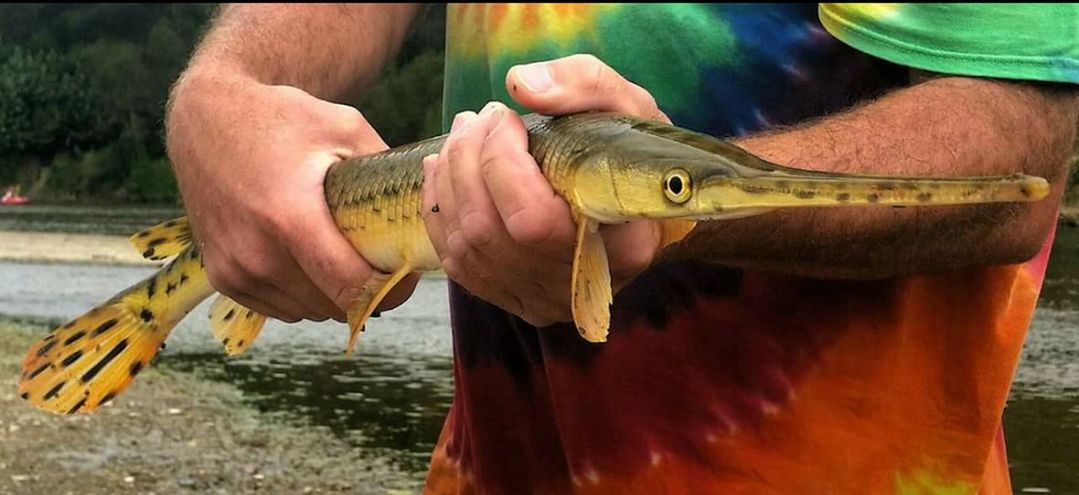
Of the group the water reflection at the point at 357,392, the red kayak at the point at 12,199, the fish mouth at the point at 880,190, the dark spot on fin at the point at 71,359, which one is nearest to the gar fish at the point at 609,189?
the fish mouth at the point at 880,190

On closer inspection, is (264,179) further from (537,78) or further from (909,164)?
(909,164)

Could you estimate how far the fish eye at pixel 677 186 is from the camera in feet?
4.16

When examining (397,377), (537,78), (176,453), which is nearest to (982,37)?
(537,78)

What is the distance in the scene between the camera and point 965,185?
3.65ft

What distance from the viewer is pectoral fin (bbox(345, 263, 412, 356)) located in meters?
1.68

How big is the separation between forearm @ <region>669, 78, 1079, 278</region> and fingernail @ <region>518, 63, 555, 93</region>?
0.29m

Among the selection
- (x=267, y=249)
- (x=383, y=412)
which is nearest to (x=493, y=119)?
(x=267, y=249)

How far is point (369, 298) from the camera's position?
5.63 feet

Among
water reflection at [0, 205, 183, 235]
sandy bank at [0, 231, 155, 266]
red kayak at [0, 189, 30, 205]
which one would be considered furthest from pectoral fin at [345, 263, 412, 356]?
red kayak at [0, 189, 30, 205]

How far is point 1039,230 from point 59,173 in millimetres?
70800

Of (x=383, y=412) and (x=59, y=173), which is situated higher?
(x=383, y=412)

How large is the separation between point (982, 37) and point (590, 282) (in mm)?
697

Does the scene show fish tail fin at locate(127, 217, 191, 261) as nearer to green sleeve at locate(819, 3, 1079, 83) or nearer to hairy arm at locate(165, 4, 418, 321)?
hairy arm at locate(165, 4, 418, 321)

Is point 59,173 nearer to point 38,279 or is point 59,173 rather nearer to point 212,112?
point 38,279
